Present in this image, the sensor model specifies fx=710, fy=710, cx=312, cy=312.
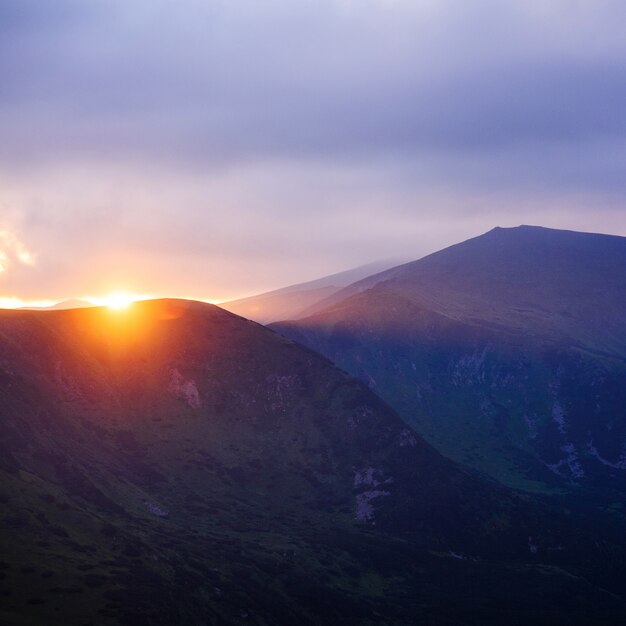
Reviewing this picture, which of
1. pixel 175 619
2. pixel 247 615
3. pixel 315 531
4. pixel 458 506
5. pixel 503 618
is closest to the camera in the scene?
pixel 175 619

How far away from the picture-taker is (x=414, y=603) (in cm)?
15312

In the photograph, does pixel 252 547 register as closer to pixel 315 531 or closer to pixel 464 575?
pixel 315 531

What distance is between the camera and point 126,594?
119 meters

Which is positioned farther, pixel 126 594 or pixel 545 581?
pixel 545 581

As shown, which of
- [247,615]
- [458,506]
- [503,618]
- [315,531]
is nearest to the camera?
[247,615]

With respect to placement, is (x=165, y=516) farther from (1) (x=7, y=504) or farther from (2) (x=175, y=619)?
(2) (x=175, y=619)

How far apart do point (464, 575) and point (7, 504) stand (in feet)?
346

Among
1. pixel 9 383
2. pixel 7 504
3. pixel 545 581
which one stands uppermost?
pixel 9 383

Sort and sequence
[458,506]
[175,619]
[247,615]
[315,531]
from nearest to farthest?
[175,619] → [247,615] → [315,531] → [458,506]

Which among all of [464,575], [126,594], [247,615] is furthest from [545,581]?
[126,594]

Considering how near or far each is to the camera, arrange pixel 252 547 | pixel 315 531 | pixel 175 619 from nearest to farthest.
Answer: pixel 175 619, pixel 252 547, pixel 315 531

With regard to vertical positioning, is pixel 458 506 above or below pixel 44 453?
below

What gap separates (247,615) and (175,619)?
1616 cm

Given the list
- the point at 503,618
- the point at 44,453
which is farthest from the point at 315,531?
the point at 44,453
